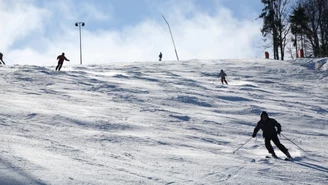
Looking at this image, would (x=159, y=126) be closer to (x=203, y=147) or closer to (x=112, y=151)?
(x=203, y=147)

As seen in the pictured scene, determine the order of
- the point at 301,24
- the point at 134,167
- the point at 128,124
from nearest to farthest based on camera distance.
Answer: the point at 134,167 → the point at 128,124 → the point at 301,24

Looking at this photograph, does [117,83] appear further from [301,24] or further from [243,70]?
[301,24]

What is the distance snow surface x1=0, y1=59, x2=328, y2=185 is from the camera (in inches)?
377

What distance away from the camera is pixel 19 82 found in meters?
24.2

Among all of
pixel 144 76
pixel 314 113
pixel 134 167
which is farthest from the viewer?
pixel 144 76

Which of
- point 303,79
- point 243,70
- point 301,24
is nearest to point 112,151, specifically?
point 303,79

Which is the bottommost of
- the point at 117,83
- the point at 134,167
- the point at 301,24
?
the point at 134,167

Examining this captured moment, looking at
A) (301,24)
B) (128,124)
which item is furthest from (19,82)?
(301,24)

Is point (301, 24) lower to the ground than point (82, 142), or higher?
higher

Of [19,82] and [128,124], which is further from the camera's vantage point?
[19,82]

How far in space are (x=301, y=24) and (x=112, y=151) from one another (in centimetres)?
4248

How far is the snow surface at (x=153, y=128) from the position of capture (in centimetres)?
957

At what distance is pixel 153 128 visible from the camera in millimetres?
14992

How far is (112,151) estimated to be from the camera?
11484 mm
